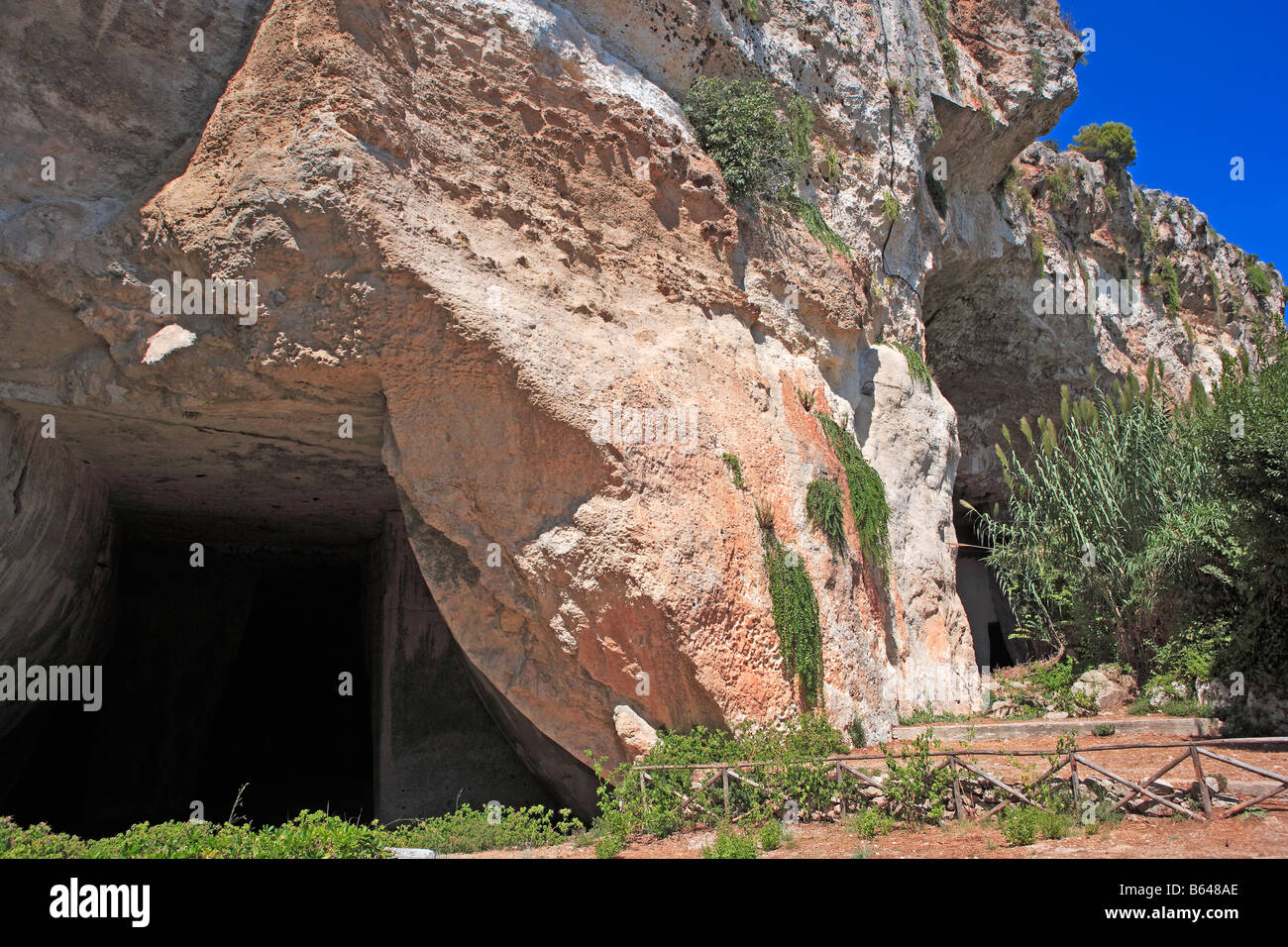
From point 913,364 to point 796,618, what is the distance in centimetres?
662

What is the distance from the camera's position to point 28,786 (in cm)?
1276

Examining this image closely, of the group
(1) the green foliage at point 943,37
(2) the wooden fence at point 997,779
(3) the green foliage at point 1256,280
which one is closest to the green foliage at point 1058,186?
(1) the green foliage at point 943,37

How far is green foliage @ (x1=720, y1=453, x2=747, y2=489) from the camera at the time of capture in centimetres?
883

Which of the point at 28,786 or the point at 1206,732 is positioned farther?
the point at 28,786

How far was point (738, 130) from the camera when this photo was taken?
34.0ft

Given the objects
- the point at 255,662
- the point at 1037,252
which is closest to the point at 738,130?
the point at 1037,252

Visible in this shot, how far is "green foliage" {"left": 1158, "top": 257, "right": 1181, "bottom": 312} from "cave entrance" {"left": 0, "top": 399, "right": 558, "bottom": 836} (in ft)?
63.1

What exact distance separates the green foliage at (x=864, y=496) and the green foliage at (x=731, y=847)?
4.71 m

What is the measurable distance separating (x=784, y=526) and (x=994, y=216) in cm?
1134

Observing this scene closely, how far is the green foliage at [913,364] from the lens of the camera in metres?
13.6

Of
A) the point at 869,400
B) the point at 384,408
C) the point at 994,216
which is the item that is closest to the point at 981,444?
the point at 994,216
